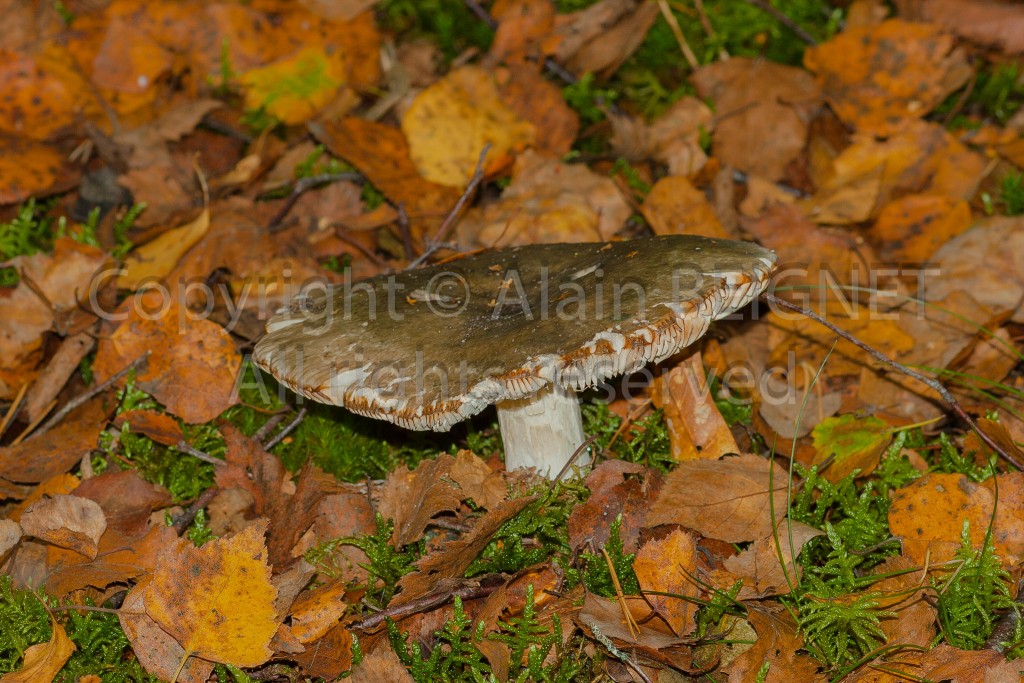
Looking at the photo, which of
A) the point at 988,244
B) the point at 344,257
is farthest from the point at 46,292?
the point at 988,244

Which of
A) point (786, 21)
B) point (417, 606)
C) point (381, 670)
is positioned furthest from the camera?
point (786, 21)

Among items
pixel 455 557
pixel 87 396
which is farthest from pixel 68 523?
pixel 455 557

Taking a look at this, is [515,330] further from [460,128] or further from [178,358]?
[460,128]

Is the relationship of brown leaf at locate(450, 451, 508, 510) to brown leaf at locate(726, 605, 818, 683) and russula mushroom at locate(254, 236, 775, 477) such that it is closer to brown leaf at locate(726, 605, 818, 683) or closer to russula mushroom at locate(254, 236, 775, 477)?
russula mushroom at locate(254, 236, 775, 477)

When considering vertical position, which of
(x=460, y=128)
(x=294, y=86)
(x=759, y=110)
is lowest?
(x=759, y=110)

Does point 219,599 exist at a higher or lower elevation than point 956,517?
higher

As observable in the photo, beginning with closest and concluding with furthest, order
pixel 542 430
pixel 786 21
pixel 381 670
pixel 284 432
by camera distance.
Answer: pixel 381 670, pixel 542 430, pixel 284 432, pixel 786 21

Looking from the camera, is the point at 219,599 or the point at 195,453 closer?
the point at 219,599
